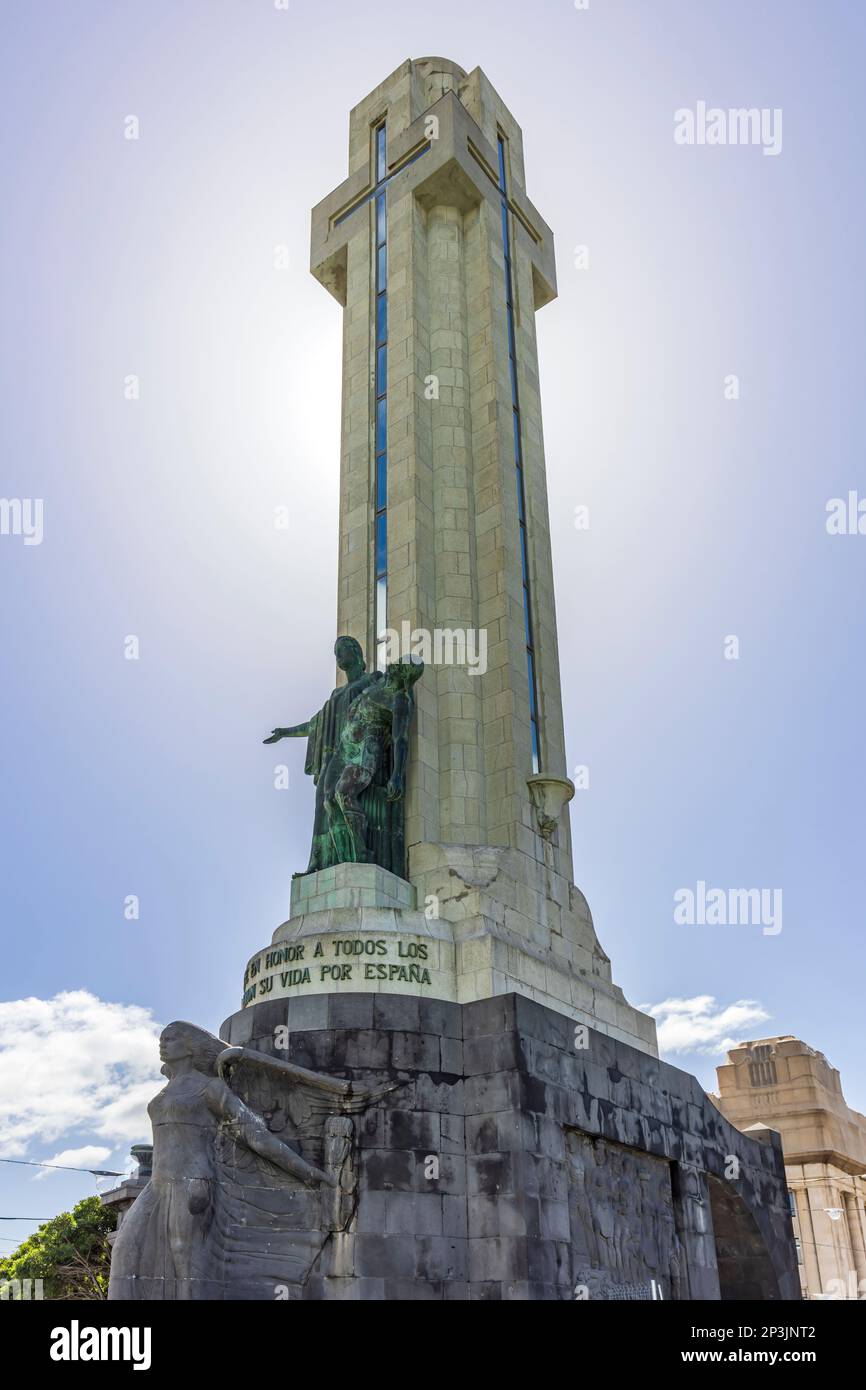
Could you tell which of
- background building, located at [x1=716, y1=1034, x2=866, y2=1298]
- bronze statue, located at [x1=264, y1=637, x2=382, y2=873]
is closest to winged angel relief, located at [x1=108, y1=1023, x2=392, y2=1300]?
bronze statue, located at [x1=264, y1=637, x2=382, y2=873]

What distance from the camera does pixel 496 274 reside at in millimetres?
27719

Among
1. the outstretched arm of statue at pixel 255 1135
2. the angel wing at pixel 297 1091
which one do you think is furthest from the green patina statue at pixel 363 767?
the outstretched arm of statue at pixel 255 1135

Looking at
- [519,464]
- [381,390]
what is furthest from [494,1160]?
[381,390]

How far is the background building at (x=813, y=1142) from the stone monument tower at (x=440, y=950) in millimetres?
20050

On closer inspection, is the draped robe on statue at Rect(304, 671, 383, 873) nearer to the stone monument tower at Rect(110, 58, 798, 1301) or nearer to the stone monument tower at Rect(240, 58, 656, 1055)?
the stone monument tower at Rect(110, 58, 798, 1301)

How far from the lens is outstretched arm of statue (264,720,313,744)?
22625 millimetres

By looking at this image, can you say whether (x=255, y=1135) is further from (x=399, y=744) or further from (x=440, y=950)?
(x=399, y=744)

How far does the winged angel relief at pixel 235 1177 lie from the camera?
45.8 ft

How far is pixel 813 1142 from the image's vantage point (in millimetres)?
42188

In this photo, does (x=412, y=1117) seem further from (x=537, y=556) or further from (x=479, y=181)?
(x=479, y=181)

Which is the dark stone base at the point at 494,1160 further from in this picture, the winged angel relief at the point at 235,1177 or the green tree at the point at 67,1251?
the green tree at the point at 67,1251

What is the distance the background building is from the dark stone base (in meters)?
23.3
